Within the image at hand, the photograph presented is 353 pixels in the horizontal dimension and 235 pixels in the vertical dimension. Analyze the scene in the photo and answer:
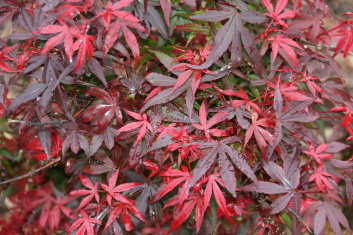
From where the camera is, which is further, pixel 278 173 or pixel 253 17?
pixel 278 173

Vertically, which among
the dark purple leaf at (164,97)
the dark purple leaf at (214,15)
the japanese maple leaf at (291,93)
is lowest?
the dark purple leaf at (164,97)

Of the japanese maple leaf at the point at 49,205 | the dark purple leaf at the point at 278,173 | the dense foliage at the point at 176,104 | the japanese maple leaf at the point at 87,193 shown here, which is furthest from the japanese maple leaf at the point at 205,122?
the japanese maple leaf at the point at 49,205

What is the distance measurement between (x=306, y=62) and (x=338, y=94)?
0.59 ft

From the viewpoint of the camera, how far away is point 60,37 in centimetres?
100

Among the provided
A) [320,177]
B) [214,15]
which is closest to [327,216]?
[320,177]

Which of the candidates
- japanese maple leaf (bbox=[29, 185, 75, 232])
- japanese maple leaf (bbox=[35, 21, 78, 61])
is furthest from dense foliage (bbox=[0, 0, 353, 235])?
japanese maple leaf (bbox=[29, 185, 75, 232])

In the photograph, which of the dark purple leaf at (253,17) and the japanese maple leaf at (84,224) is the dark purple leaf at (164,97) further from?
the japanese maple leaf at (84,224)

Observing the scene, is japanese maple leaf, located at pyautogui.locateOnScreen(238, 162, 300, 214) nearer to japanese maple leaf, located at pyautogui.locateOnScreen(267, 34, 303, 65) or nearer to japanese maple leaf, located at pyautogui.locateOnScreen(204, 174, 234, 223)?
japanese maple leaf, located at pyautogui.locateOnScreen(204, 174, 234, 223)

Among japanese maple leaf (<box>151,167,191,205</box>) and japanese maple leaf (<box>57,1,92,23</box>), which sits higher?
japanese maple leaf (<box>57,1,92,23</box>)

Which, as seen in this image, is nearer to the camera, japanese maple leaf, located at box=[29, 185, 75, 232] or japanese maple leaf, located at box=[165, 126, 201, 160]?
japanese maple leaf, located at box=[165, 126, 201, 160]

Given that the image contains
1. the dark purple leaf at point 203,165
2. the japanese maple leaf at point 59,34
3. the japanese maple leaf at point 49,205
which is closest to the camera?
the japanese maple leaf at point 59,34

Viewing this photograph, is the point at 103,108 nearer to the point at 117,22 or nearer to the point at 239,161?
the point at 117,22

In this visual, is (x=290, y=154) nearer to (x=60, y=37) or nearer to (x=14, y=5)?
(x=60, y=37)

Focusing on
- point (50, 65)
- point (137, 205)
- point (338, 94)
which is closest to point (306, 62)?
point (338, 94)
